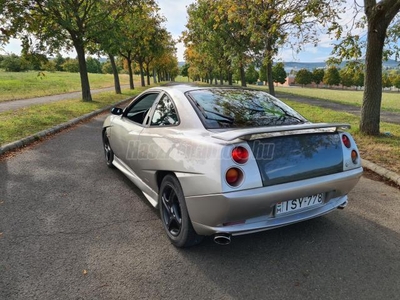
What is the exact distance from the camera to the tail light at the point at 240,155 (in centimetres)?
231

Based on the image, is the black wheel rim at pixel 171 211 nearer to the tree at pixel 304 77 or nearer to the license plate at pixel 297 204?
the license plate at pixel 297 204

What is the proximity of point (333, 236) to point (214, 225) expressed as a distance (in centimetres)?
143

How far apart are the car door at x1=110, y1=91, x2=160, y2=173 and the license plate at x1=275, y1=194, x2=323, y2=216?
186cm

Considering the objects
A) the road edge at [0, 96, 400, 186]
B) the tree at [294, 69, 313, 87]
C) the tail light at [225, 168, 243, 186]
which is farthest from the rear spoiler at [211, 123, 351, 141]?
the tree at [294, 69, 313, 87]

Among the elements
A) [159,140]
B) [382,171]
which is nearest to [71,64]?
[159,140]

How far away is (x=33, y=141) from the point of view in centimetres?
719

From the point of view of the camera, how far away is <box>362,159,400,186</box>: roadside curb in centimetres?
455

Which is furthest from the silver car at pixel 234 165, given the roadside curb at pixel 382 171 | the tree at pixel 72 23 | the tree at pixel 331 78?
the tree at pixel 331 78

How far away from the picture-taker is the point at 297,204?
2.56m

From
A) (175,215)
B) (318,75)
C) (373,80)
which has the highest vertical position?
(318,75)

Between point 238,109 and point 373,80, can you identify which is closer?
point 238,109

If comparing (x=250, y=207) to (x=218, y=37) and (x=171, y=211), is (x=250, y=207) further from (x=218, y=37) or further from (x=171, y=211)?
(x=218, y=37)

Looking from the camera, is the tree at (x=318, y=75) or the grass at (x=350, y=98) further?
the tree at (x=318, y=75)

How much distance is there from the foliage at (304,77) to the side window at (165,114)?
105 meters
